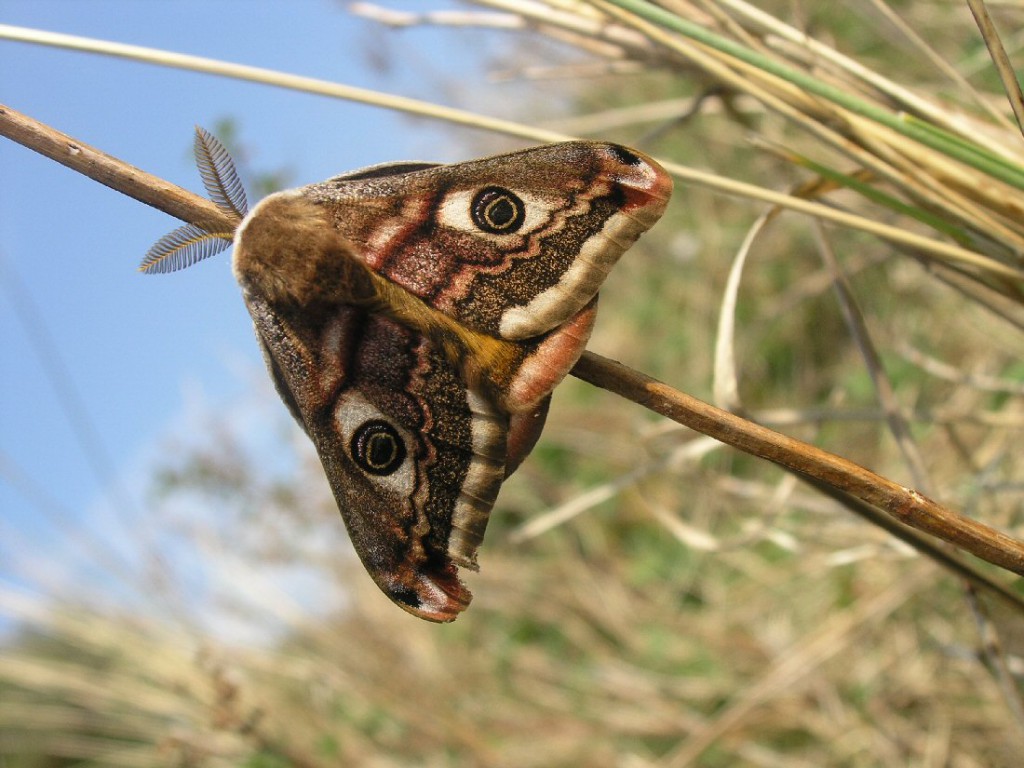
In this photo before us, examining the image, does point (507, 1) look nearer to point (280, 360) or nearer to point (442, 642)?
point (280, 360)

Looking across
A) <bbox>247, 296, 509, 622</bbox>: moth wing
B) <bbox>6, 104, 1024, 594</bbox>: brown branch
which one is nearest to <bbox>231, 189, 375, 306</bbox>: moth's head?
<bbox>247, 296, 509, 622</bbox>: moth wing

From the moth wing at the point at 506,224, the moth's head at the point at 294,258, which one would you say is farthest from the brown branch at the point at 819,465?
the moth's head at the point at 294,258

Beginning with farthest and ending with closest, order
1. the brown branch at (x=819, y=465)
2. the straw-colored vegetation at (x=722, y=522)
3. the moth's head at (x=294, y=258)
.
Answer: the straw-colored vegetation at (x=722, y=522), the moth's head at (x=294, y=258), the brown branch at (x=819, y=465)

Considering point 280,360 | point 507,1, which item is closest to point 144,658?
point 280,360

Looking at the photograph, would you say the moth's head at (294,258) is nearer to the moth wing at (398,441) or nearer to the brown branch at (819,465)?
the moth wing at (398,441)

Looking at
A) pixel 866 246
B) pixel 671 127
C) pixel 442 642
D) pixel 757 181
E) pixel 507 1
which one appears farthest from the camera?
pixel 442 642

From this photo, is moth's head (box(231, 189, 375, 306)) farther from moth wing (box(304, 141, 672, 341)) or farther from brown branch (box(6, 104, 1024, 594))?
brown branch (box(6, 104, 1024, 594))

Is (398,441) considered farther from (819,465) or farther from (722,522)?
(722,522)
